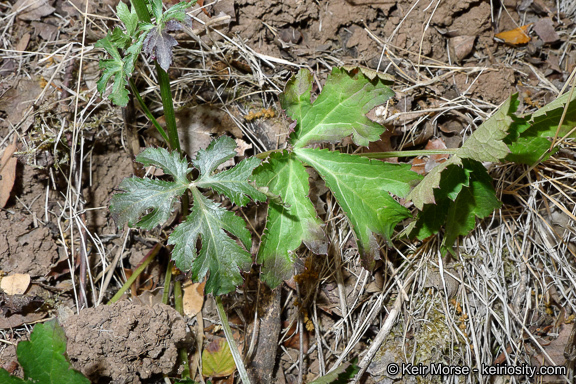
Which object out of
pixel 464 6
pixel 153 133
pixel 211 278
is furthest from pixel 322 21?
pixel 211 278

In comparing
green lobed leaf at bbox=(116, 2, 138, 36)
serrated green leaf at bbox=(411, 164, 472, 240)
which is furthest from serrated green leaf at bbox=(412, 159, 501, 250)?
green lobed leaf at bbox=(116, 2, 138, 36)

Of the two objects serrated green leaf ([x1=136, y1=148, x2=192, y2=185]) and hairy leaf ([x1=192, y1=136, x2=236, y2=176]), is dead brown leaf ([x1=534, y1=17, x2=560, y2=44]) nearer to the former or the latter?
hairy leaf ([x1=192, y1=136, x2=236, y2=176])

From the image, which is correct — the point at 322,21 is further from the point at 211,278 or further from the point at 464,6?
the point at 211,278

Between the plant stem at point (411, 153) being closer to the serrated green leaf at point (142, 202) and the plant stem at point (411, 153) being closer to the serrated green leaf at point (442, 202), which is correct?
the serrated green leaf at point (442, 202)

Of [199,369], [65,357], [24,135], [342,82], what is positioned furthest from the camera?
[24,135]

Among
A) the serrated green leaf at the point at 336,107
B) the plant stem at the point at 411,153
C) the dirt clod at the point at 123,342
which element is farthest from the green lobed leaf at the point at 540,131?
the dirt clod at the point at 123,342

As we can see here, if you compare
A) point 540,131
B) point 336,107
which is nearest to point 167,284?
point 336,107
